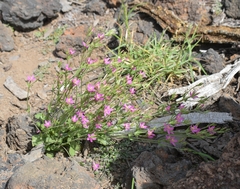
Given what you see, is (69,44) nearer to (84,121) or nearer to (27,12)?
(27,12)

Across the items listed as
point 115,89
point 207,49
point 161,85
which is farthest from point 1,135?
point 207,49

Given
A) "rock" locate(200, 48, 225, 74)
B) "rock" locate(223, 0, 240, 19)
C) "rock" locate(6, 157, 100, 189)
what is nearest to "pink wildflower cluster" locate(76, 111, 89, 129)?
"rock" locate(6, 157, 100, 189)

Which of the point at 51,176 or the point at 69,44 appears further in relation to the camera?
the point at 69,44

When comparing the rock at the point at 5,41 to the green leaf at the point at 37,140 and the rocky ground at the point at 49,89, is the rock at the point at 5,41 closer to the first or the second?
the rocky ground at the point at 49,89

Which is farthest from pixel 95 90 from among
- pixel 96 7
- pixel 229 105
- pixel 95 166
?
pixel 96 7

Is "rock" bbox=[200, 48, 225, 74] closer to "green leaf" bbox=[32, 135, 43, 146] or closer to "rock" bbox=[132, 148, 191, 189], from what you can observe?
"rock" bbox=[132, 148, 191, 189]

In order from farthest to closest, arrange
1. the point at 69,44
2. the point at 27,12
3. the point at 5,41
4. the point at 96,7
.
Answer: the point at 96,7 → the point at 27,12 → the point at 5,41 → the point at 69,44
